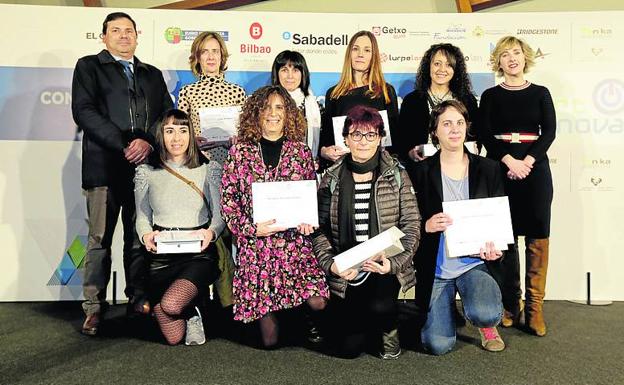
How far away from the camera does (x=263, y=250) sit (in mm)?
3189

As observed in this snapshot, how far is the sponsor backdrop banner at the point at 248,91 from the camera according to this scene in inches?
177

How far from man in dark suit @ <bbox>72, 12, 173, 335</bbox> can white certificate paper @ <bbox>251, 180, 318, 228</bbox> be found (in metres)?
0.91

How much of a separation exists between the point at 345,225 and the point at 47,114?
2846 mm

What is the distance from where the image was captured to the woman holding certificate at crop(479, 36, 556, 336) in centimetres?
354

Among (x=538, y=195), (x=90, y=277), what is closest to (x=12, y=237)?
(x=90, y=277)

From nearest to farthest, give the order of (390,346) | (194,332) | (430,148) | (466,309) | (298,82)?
1. (390,346)
2. (466,309)
3. (194,332)
4. (430,148)
5. (298,82)

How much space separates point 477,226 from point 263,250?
4.00 ft

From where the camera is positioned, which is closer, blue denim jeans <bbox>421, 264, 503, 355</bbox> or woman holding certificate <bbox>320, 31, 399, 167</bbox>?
blue denim jeans <bbox>421, 264, 503, 355</bbox>

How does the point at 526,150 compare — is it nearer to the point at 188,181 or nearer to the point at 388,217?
the point at 388,217

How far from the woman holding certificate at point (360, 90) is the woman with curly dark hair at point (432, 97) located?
11 cm

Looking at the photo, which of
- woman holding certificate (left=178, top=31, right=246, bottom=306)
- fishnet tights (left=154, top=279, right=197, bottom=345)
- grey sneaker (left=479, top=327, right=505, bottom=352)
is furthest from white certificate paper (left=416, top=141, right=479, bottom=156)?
fishnet tights (left=154, top=279, right=197, bottom=345)

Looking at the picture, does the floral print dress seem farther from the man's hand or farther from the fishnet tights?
the man's hand

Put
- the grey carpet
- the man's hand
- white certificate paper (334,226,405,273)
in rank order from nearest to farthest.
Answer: the grey carpet → white certificate paper (334,226,405,273) → the man's hand

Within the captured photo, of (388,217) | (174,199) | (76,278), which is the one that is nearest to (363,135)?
(388,217)
